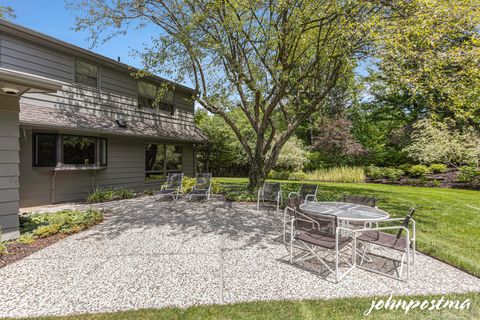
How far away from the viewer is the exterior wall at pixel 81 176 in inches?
296

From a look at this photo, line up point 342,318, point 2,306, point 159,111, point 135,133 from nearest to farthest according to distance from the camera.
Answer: point 342,318
point 2,306
point 135,133
point 159,111

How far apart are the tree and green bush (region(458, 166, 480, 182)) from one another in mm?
9550

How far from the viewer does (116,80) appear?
10.0m

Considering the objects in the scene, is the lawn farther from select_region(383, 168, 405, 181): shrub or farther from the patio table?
select_region(383, 168, 405, 181): shrub

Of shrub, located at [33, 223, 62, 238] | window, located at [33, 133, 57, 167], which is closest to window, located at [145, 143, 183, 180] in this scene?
window, located at [33, 133, 57, 167]

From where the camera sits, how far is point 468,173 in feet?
42.2

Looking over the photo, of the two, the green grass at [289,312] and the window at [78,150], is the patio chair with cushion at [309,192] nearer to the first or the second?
the green grass at [289,312]

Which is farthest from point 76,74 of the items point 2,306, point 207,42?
point 2,306

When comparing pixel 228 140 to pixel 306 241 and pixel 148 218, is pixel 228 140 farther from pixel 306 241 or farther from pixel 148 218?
pixel 306 241

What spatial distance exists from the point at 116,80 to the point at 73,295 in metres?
8.99

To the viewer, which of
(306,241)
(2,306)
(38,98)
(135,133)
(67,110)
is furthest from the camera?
(135,133)

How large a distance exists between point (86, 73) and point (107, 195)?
14.7 feet

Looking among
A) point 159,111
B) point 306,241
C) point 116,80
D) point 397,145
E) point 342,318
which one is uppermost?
point 116,80

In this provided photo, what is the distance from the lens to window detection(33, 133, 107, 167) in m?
7.70
